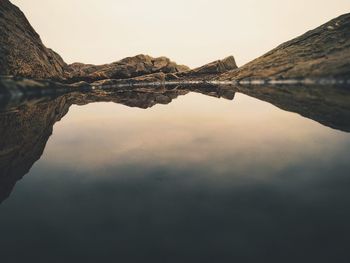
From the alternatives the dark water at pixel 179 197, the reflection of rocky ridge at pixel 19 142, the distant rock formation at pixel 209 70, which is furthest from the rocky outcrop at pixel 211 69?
the dark water at pixel 179 197

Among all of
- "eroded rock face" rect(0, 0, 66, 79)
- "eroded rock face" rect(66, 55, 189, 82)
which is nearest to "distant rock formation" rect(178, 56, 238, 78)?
"eroded rock face" rect(66, 55, 189, 82)

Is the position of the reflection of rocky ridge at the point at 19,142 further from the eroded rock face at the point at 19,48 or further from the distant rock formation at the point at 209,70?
the distant rock formation at the point at 209,70

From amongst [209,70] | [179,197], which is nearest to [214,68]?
[209,70]

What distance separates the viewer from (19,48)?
37969 mm

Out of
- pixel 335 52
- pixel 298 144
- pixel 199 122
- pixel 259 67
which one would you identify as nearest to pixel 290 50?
pixel 259 67

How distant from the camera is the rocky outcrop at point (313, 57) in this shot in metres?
33.8

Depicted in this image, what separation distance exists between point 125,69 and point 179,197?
75.2m

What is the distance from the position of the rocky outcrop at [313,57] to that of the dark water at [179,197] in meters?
26.2

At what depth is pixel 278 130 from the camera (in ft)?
36.0

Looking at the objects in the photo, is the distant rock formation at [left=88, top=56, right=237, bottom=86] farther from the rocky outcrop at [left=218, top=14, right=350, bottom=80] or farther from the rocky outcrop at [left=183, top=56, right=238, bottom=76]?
the rocky outcrop at [left=218, top=14, right=350, bottom=80]

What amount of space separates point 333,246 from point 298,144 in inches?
220

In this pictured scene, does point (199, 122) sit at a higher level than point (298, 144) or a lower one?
lower

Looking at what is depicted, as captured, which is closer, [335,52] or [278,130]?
[278,130]

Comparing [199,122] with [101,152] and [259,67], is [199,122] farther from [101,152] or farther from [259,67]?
[259,67]
